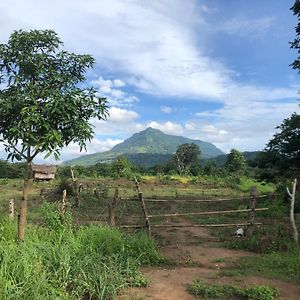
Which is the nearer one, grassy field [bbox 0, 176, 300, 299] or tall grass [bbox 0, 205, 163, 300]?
tall grass [bbox 0, 205, 163, 300]

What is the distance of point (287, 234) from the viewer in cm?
966

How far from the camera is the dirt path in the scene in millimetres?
5832

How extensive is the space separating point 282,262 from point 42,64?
Result: 18.8ft

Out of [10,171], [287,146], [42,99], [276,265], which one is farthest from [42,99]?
[10,171]

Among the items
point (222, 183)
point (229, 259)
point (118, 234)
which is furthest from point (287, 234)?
point (222, 183)

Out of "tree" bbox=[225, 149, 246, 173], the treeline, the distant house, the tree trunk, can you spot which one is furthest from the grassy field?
"tree" bbox=[225, 149, 246, 173]

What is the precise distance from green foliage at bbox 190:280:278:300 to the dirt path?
0.16 m

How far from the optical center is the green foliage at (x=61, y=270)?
464 cm

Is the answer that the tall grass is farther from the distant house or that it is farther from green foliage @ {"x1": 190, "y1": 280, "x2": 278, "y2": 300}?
the distant house

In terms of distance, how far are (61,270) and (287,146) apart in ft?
40.9

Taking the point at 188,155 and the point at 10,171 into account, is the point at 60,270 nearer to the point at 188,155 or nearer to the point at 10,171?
the point at 10,171

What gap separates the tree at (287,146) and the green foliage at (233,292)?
10.5m

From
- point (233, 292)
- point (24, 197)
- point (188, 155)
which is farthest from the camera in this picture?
point (188, 155)

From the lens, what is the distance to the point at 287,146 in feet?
51.3
